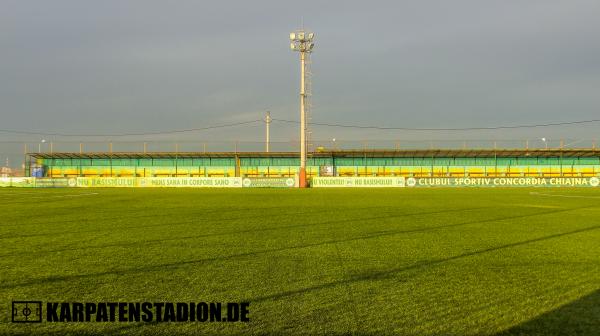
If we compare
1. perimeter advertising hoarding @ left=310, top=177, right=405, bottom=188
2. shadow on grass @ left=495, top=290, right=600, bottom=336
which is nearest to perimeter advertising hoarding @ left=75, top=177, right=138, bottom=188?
perimeter advertising hoarding @ left=310, top=177, right=405, bottom=188

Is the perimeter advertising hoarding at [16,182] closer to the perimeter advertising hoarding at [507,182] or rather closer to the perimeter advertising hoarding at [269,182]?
the perimeter advertising hoarding at [269,182]

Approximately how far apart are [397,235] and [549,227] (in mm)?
4799

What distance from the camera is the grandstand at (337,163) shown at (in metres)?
68.2

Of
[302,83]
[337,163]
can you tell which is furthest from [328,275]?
[337,163]

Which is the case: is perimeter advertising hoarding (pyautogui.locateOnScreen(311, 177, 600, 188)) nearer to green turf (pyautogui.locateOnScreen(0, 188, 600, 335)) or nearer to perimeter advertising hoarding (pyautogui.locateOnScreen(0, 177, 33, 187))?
perimeter advertising hoarding (pyautogui.locateOnScreen(0, 177, 33, 187))

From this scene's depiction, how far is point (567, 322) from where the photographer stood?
4.42 metres

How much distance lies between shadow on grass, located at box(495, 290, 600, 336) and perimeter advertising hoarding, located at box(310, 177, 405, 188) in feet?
150

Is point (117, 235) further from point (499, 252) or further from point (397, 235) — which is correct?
point (499, 252)

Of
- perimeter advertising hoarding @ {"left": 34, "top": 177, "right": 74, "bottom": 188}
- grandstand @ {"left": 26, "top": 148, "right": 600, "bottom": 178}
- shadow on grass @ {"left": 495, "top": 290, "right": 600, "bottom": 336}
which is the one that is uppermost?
grandstand @ {"left": 26, "top": 148, "right": 600, "bottom": 178}

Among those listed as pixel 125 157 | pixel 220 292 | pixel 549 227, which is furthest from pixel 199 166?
pixel 220 292

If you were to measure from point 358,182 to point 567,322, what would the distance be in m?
46.9

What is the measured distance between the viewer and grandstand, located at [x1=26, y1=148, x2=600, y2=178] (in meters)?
68.2

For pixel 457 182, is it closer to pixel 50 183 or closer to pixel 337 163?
pixel 337 163

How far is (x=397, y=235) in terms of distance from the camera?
1081cm
